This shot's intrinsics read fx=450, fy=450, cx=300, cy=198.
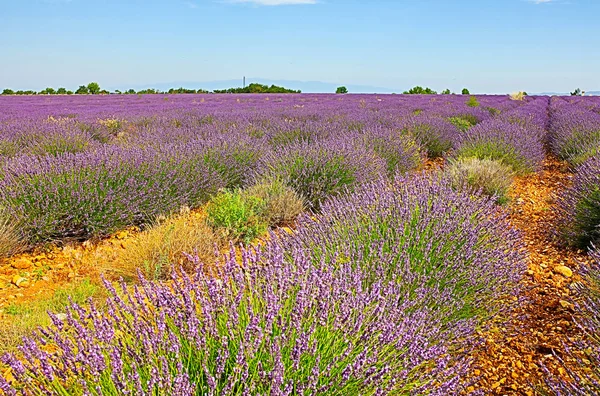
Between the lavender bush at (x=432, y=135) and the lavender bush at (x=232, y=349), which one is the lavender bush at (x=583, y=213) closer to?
the lavender bush at (x=232, y=349)

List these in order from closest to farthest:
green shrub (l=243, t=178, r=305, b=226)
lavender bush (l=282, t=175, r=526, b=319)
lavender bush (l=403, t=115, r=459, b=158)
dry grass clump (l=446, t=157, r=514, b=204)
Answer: lavender bush (l=282, t=175, r=526, b=319) → green shrub (l=243, t=178, r=305, b=226) → dry grass clump (l=446, t=157, r=514, b=204) → lavender bush (l=403, t=115, r=459, b=158)

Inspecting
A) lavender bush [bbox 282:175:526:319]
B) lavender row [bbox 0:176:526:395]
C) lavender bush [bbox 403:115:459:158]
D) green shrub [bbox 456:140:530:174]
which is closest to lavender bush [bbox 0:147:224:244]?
lavender bush [bbox 282:175:526:319]

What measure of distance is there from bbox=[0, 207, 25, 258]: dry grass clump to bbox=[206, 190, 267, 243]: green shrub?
5.58ft

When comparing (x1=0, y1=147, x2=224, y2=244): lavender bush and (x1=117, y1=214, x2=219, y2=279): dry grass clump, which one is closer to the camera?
(x1=117, y1=214, x2=219, y2=279): dry grass clump

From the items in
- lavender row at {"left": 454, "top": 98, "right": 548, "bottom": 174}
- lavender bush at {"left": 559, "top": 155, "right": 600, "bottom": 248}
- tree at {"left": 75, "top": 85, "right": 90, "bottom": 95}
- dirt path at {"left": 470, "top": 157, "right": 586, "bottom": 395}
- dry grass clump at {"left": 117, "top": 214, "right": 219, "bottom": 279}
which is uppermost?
tree at {"left": 75, "top": 85, "right": 90, "bottom": 95}

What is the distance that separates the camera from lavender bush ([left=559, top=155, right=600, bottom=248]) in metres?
4.05

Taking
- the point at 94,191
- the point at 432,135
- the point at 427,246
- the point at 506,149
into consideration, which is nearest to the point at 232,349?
the point at 427,246

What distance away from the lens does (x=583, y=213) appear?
13.6 feet

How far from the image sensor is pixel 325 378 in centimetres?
148

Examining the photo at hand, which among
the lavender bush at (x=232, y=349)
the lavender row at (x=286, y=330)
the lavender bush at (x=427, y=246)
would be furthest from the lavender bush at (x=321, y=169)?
the lavender bush at (x=232, y=349)

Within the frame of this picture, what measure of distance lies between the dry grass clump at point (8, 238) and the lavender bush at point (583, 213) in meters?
4.95

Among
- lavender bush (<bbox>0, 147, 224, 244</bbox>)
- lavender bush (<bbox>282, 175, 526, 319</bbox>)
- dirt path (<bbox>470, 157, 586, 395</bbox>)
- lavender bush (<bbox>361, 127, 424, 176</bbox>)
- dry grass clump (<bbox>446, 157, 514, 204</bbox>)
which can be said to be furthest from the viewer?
lavender bush (<bbox>361, 127, 424, 176</bbox>)

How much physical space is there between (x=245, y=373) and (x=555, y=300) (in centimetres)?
269

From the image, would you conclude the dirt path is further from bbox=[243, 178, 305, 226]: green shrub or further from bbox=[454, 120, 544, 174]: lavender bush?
bbox=[454, 120, 544, 174]: lavender bush
